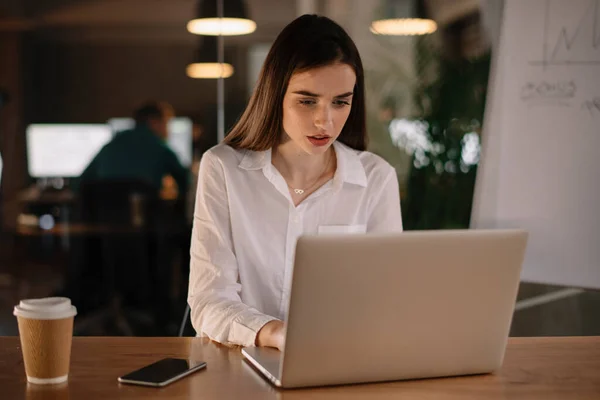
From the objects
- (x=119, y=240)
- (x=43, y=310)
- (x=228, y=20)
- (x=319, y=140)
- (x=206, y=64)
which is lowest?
(x=119, y=240)

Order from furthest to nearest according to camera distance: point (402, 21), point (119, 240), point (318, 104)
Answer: point (119, 240) → point (402, 21) → point (318, 104)

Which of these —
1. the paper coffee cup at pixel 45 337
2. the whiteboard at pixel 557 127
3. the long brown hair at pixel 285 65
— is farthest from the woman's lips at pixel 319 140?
the whiteboard at pixel 557 127

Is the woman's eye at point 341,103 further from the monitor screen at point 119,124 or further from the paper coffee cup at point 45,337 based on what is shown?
the monitor screen at point 119,124

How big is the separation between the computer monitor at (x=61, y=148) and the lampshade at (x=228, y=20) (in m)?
0.76

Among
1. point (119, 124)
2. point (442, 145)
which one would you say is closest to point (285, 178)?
point (442, 145)

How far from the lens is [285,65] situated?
199 centimetres

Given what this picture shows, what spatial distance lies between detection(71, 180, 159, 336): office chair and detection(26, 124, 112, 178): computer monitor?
127mm

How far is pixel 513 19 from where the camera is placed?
3.21m

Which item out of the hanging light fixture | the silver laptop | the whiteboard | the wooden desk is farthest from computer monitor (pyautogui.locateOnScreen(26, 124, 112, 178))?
the silver laptop

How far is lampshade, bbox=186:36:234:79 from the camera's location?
13.2ft

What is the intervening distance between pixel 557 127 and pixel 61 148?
7.86 ft

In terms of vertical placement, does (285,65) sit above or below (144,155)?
above

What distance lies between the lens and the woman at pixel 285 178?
1941 mm

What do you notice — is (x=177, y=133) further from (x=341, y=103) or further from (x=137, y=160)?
(x=341, y=103)
